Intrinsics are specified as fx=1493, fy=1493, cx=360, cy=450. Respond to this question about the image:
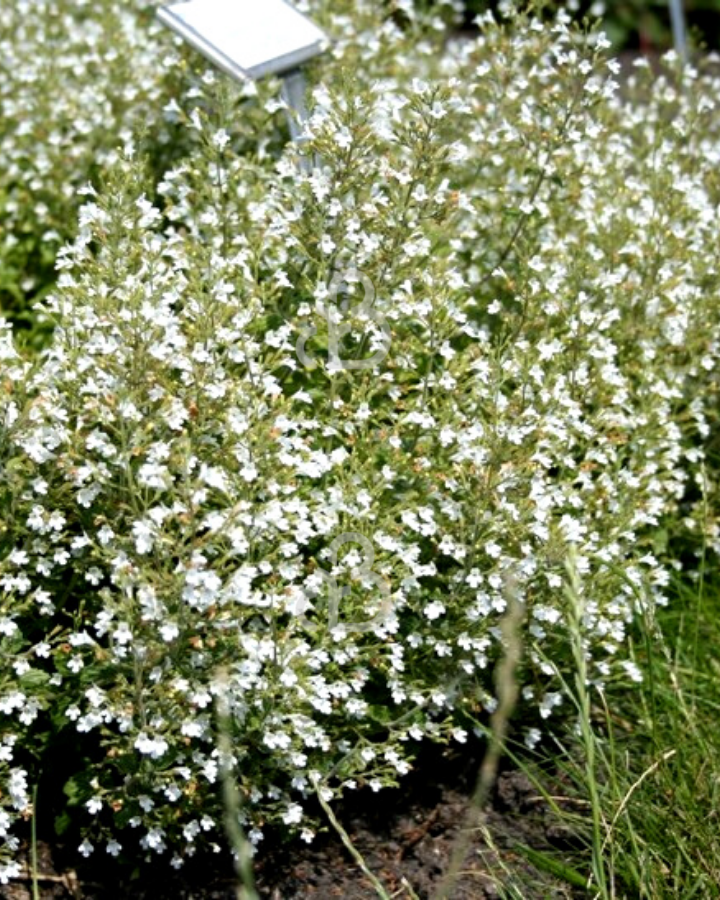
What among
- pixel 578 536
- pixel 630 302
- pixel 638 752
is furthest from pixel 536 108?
pixel 638 752

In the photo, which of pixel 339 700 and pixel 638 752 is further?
pixel 638 752

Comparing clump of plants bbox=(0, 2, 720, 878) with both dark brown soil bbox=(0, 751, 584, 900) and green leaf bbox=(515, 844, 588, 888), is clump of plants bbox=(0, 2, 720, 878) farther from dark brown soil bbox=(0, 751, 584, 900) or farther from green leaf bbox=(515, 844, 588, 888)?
green leaf bbox=(515, 844, 588, 888)

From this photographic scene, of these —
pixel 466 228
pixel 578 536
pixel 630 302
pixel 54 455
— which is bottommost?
pixel 578 536

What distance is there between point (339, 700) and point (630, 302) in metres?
1.41

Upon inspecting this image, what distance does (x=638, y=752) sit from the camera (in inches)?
134

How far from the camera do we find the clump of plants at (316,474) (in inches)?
115

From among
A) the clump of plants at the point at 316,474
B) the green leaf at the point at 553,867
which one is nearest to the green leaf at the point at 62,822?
the clump of plants at the point at 316,474

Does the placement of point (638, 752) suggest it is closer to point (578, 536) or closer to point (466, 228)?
point (578, 536)

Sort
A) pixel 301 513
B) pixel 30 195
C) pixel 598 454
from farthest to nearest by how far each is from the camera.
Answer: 1. pixel 30 195
2. pixel 598 454
3. pixel 301 513

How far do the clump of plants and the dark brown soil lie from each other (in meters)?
0.09

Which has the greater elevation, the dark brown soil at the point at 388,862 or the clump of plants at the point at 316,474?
the clump of plants at the point at 316,474

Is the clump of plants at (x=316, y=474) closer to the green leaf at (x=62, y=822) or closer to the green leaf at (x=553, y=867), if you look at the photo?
the green leaf at (x=62, y=822)

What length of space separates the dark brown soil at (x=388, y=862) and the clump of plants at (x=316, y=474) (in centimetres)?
9

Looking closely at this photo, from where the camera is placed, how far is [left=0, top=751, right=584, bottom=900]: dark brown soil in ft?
10.3
